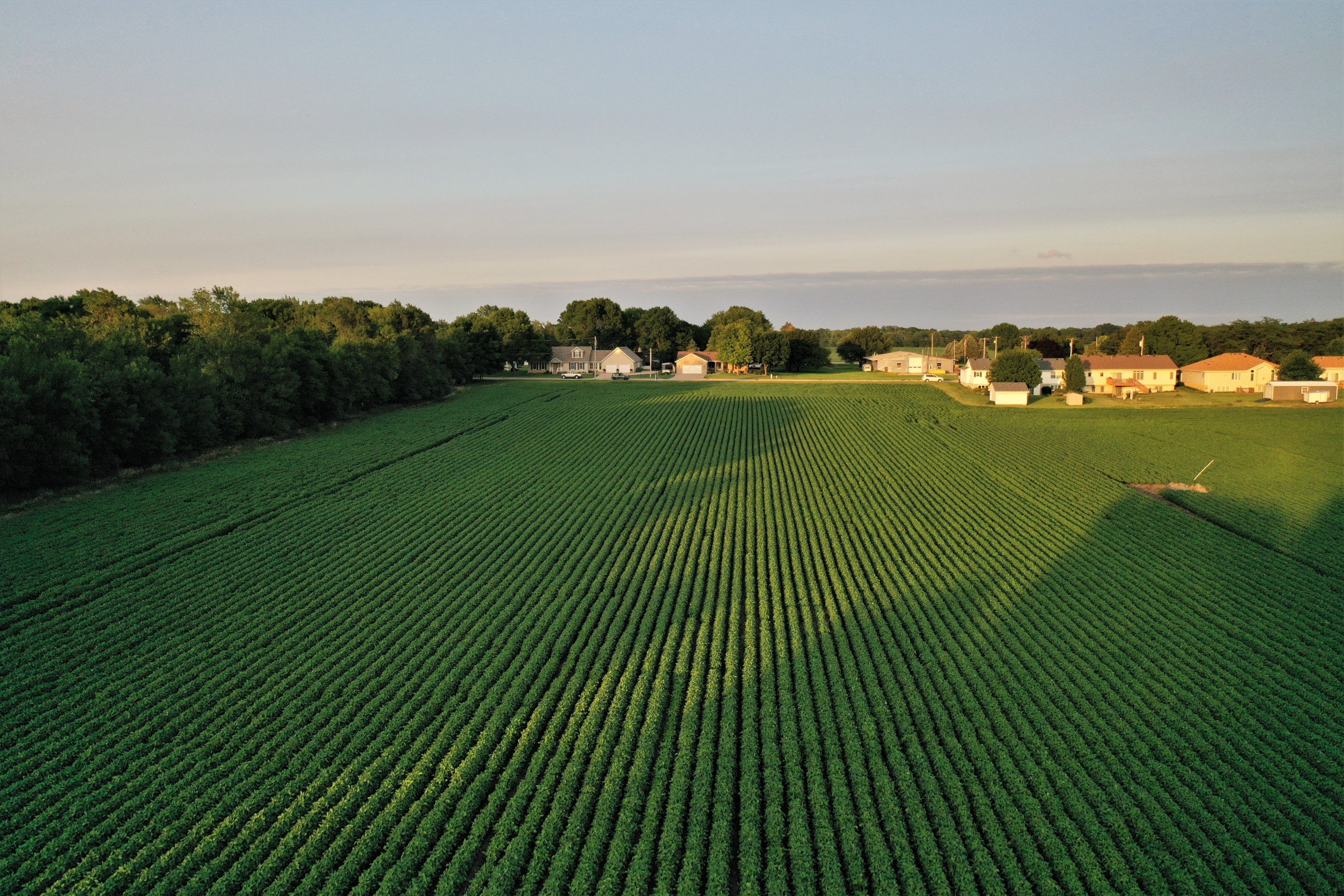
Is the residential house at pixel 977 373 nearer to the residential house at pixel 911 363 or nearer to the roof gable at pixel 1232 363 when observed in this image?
the roof gable at pixel 1232 363

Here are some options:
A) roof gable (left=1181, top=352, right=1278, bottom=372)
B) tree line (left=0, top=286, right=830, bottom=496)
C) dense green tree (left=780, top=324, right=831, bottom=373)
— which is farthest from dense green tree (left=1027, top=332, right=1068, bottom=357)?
tree line (left=0, top=286, right=830, bottom=496)

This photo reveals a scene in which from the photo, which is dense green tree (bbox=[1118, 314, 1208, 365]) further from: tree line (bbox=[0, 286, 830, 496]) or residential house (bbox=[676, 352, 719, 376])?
tree line (bbox=[0, 286, 830, 496])

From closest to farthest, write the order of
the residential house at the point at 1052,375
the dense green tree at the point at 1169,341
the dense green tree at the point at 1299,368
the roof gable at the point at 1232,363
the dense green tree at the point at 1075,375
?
the dense green tree at the point at 1299,368 < the dense green tree at the point at 1075,375 < the roof gable at the point at 1232,363 < the residential house at the point at 1052,375 < the dense green tree at the point at 1169,341

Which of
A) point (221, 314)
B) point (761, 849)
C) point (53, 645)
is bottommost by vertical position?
point (761, 849)

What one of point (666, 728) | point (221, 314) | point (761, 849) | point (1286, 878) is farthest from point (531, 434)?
point (1286, 878)

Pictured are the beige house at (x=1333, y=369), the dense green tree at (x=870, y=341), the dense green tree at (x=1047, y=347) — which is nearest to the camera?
the beige house at (x=1333, y=369)

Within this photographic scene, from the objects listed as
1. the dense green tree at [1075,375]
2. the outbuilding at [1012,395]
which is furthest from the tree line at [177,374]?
the dense green tree at [1075,375]

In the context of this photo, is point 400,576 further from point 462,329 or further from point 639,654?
point 462,329
